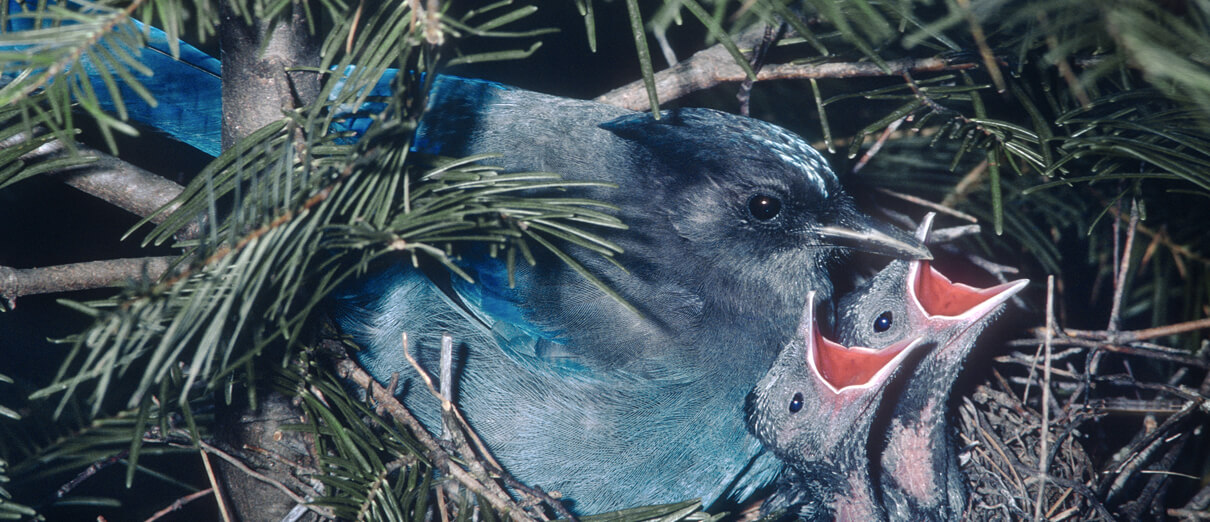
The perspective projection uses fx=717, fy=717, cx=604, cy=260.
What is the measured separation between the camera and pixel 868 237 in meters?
1.78

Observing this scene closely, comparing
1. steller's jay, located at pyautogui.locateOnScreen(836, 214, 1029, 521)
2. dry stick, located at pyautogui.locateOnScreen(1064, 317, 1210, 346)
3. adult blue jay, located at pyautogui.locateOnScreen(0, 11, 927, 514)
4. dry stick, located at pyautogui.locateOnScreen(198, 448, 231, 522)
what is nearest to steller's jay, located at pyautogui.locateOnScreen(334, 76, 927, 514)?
adult blue jay, located at pyautogui.locateOnScreen(0, 11, 927, 514)

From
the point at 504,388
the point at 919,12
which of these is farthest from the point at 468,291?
the point at 919,12

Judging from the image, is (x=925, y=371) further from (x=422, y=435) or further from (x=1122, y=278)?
(x=422, y=435)

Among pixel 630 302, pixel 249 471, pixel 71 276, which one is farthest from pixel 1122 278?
pixel 71 276

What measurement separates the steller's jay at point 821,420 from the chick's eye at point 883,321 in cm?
14

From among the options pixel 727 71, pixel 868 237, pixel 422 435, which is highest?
pixel 727 71

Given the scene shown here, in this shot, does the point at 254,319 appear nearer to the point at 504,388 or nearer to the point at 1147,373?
the point at 504,388

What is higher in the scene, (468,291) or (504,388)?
(468,291)

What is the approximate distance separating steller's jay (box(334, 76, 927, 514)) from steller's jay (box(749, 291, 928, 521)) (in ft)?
0.25

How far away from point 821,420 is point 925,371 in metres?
0.34

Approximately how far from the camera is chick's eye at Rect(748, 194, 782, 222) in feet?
5.84

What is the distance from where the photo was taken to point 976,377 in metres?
2.11

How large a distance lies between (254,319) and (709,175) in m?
1.14

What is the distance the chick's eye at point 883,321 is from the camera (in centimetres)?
194
